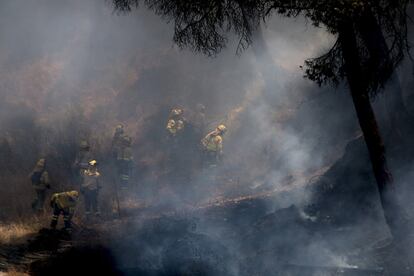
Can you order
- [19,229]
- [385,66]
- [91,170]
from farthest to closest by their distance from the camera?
[91,170] → [19,229] → [385,66]

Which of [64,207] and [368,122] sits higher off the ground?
[64,207]

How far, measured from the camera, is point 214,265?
921 centimetres

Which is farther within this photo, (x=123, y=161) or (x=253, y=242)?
(x=123, y=161)

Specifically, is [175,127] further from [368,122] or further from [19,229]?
[368,122]

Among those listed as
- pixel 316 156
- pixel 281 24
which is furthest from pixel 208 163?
pixel 281 24

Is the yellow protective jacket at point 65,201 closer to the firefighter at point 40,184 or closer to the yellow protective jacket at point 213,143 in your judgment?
the firefighter at point 40,184

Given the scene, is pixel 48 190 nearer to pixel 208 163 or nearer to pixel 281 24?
pixel 208 163

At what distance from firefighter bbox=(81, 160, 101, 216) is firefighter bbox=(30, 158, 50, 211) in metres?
1.14

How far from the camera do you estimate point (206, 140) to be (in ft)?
53.6

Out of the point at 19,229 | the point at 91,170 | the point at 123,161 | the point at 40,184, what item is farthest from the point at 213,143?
the point at 19,229

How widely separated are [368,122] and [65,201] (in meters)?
7.60

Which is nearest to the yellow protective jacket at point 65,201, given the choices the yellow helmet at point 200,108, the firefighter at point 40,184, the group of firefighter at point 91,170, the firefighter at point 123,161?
the group of firefighter at point 91,170

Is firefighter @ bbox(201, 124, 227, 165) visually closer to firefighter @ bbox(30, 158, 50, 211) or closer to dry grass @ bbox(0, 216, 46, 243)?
firefighter @ bbox(30, 158, 50, 211)

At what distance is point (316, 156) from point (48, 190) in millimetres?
8196
